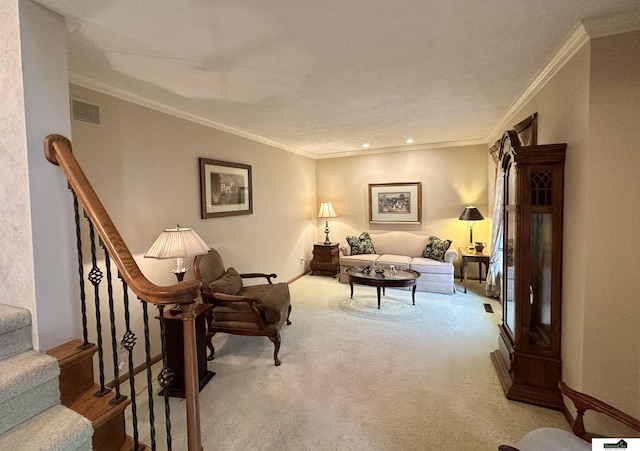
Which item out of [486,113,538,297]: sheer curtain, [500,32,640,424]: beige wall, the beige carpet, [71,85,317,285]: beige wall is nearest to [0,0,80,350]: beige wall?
[71,85,317,285]: beige wall

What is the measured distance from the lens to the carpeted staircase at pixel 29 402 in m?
1.12

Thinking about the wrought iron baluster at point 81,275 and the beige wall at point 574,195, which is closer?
the wrought iron baluster at point 81,275

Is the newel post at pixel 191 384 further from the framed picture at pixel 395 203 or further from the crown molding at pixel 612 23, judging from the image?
the framed picture at pixel 395 203

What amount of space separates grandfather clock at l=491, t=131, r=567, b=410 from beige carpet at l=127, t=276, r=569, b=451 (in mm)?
191

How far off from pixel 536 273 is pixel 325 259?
4.00m

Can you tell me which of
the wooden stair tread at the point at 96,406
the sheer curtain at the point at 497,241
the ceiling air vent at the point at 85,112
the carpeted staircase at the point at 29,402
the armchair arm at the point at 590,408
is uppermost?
the ceiling air vent at the point at 85,112

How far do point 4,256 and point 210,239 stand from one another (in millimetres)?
2182

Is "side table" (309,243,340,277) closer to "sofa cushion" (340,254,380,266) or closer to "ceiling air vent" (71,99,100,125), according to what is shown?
"sofa cushion" (340,254,380,266)

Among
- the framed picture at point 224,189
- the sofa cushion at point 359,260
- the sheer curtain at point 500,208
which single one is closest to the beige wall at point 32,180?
the framed picture at point 224,189

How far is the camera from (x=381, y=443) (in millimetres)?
1873

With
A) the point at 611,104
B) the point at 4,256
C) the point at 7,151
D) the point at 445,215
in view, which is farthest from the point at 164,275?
the point at 445,215

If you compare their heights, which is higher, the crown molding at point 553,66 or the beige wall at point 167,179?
the crown molding at point 553,66

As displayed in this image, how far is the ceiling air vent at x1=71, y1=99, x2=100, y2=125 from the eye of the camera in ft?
7.44

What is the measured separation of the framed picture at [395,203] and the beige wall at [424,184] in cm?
10
